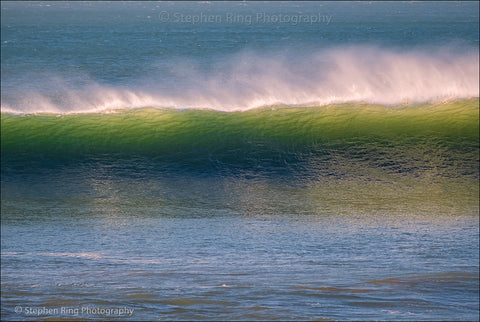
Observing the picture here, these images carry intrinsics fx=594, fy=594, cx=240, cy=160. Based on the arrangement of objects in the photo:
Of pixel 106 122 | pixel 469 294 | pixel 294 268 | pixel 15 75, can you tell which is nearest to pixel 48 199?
pixel 106 122

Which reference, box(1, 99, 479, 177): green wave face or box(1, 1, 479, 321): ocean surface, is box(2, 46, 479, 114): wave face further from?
box(1, 99, 479, 177): green wave face

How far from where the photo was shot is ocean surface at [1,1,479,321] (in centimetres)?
380

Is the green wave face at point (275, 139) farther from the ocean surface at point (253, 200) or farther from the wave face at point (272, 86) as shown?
the wave face at point (272, 86)

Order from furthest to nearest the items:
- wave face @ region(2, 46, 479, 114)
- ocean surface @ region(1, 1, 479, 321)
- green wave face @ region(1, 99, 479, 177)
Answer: wave face @ region(2, 46, 479, 114) < green wave face @ region(1, 99, 479, 177) < ocean surface @ region(1, 1, 479, 321)

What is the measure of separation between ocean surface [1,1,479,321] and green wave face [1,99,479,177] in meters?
0.02

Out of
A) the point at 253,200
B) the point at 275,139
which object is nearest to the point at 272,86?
the point at 275,139

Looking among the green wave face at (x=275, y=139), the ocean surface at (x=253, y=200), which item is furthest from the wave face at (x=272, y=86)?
the green wave face at (x=275, y=139)

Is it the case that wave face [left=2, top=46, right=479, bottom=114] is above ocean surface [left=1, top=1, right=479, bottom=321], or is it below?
above

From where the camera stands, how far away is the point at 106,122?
735 centimetres

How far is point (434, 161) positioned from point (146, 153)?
124 inches

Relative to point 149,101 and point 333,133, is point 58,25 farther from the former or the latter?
point 333,133

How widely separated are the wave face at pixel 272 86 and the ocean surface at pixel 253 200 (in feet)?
0.18

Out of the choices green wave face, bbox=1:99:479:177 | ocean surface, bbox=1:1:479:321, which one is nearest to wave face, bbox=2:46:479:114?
ocean surface, bbox=1:1:479:321

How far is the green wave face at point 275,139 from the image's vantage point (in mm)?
6375
